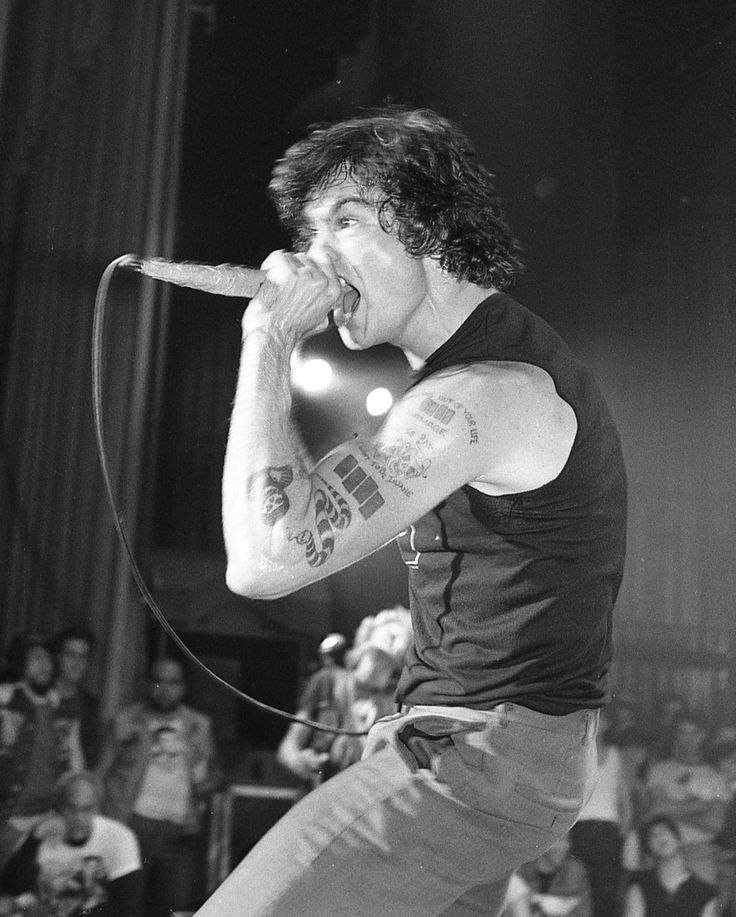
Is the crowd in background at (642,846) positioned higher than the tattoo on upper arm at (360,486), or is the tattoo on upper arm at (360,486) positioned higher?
the tattoo on upper arm at (360,486)

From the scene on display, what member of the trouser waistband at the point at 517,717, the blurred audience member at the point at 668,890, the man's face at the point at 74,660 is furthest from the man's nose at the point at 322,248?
the blurred audience member at the point at 668,890

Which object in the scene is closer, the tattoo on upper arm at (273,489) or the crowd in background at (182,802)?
the tattoo on upper arm at (273,489)

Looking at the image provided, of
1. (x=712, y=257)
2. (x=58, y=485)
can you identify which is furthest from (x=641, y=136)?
(x=58, y=485)

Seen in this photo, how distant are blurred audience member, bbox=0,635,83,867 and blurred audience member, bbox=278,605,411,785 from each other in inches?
28.7

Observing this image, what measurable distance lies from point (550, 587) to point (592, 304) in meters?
3.88

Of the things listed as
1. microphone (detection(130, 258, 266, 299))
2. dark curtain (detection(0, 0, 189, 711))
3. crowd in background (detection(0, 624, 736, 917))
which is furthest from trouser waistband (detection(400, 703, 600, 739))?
dark curtain (detection(0, 0, 189, 711))

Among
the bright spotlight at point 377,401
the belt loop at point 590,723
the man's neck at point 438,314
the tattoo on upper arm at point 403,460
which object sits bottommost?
the belt loop at point 590,723

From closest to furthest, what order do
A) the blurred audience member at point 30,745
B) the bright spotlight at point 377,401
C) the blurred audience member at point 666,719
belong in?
the blurred audience member at point 30,745 → the blurred audience member at point 666,719 → the bright spotlight at point 377,401

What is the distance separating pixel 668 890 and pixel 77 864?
6.30ft

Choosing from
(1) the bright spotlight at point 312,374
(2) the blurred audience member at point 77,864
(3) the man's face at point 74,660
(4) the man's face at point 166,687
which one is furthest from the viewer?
(1) the bright spotlight at point 312,374

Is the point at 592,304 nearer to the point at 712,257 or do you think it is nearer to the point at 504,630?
the point at 712,257

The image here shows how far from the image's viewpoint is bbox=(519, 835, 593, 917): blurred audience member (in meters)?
3.17

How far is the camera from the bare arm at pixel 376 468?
941 mm

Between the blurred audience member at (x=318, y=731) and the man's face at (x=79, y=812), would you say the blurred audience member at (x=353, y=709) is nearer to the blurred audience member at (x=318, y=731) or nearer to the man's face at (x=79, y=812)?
the blurred audience member at (x=318, y=731)
